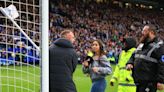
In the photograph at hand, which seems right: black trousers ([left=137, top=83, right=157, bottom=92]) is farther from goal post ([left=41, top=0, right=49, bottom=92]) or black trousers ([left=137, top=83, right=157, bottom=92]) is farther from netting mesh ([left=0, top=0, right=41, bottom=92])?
goal post ([left=41, top=0, right=49, bottom=92])

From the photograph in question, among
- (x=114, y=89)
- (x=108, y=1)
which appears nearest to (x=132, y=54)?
(x=114, y=89)

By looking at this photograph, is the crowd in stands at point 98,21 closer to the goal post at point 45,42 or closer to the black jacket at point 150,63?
the black jacket at point 150,63

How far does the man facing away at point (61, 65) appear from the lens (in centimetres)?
677

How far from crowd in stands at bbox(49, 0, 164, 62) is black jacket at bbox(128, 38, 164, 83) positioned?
942 inches

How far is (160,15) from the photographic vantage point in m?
55.7

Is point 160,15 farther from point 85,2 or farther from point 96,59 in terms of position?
point 96,59

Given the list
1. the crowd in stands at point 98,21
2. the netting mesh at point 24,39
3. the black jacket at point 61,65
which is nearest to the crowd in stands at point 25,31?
the netting mesh at point 24,39

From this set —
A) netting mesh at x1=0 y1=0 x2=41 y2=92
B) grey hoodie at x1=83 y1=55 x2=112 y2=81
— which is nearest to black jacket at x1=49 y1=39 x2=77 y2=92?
netting mesh at x1=0 y1=0 x2=41 y2=92

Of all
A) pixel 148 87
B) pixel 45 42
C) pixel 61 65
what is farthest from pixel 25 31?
pixel 148 87

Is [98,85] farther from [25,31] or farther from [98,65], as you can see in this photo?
[25,31]

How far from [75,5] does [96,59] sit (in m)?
35.1

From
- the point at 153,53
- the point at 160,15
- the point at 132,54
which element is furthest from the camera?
the point at 160,15

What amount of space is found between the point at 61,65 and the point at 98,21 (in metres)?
37.0

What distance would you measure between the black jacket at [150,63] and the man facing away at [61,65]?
4.78 feet
